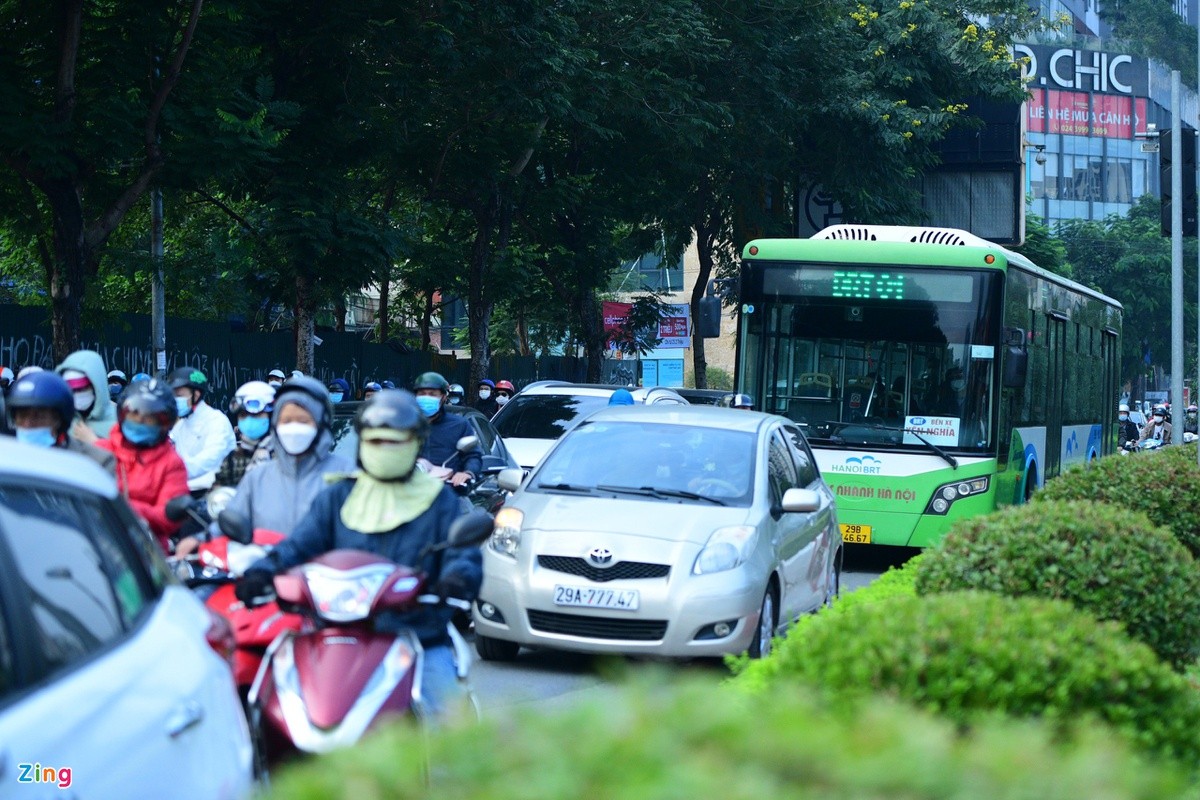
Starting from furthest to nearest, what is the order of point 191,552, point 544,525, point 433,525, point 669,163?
1. point 669,163
2. point 544,525
3. point 191,552
4. point 433,525

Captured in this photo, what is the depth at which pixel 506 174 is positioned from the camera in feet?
88.9

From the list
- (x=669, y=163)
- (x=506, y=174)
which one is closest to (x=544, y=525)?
(x=506, y=174)

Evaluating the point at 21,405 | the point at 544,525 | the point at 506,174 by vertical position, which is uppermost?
the point at 506,174

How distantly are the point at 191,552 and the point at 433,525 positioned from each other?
1.16m

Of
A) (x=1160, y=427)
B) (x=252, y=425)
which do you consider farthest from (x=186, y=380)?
(x=1160, y=427)

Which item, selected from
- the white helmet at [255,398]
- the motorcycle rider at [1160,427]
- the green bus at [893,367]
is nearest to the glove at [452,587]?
the white helmet at [255,398]

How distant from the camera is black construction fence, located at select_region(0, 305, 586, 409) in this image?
1914cm

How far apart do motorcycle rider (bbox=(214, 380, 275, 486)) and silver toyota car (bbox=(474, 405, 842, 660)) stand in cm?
142

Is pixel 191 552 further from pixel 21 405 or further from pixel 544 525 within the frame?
pixel 544 525

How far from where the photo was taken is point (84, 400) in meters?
8.67

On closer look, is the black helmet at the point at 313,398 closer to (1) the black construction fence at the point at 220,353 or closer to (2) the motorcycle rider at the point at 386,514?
(2) the motorcycle rider at the point at 386,514

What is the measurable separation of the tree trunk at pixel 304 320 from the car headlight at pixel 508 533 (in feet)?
38.3

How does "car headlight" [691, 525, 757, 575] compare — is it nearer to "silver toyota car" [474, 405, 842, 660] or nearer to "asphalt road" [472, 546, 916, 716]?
"silver toyota car" [474, 405, 842, 660]

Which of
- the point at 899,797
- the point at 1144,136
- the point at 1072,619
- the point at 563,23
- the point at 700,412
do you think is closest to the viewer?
the point at 899,797
